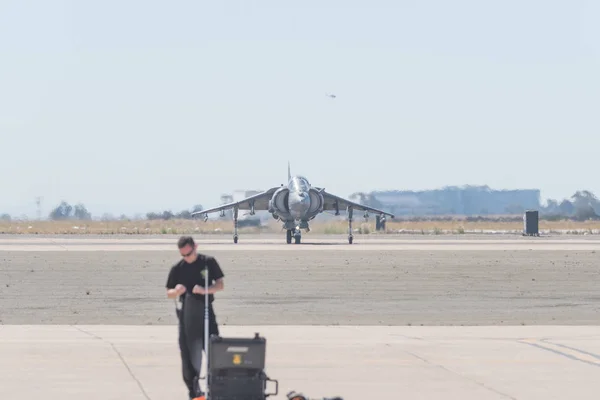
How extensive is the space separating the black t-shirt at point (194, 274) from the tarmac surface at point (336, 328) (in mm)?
1147

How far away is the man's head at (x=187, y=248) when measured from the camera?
41.0 feet

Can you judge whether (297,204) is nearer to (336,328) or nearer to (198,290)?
(336,328)

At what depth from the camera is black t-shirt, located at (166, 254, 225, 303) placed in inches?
496

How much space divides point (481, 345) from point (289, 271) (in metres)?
19.4

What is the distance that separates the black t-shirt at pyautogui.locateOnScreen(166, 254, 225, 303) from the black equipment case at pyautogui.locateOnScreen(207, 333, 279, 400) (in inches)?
47.6

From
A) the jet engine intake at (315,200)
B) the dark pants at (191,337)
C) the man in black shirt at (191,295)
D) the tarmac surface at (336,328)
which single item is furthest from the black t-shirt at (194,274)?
the jet engine intake at (315,200)

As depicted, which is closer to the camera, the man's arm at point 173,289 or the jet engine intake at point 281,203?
the man's arm at point 173,289

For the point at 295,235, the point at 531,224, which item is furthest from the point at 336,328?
the point at 531,224

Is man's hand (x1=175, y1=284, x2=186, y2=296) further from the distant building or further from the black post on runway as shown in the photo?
the distant building

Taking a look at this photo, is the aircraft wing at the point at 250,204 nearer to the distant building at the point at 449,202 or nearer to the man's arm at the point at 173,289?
the man's arm at the point at 173,289

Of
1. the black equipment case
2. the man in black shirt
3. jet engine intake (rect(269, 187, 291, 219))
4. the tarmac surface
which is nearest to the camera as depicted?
the black equipment case

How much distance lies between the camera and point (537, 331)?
19.3 metres

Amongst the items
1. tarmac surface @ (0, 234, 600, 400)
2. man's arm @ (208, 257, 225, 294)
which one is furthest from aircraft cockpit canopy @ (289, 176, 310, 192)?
man's arm @ (208, 257, 225, 294)

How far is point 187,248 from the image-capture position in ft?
41.1
